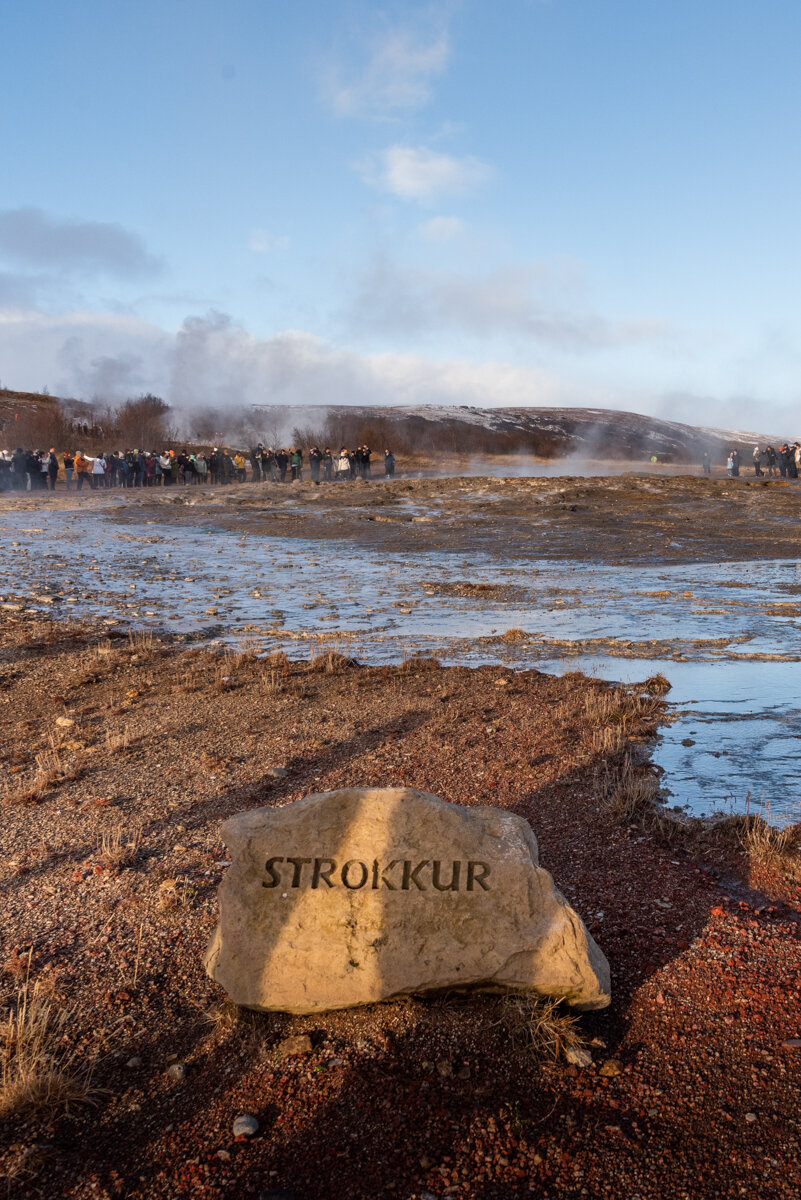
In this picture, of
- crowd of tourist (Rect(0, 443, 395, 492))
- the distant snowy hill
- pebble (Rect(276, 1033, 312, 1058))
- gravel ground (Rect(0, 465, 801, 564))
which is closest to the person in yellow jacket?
crowd of tourist (Rect(0, 443, 395, 492))

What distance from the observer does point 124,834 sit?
554cm

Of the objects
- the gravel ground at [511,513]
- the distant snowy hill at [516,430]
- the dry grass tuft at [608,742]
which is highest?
the distant snowy hill at [516,430]

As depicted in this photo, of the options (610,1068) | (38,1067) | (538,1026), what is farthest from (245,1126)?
(610,1068)

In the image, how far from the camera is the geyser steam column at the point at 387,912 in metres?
3.62

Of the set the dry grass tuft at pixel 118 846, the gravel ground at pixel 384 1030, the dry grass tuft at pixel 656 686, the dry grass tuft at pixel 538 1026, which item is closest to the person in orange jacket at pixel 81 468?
the dry grass tuft at pixel 656 686

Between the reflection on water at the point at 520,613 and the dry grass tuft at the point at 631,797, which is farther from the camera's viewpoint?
the reflection on water at the point at 520,613

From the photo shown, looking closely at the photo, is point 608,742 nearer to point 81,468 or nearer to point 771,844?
point 771,844

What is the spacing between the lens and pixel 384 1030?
3.62 metres

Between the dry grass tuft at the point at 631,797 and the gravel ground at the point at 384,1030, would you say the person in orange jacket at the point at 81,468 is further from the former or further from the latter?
the dry grass tuft at the point at 631,797

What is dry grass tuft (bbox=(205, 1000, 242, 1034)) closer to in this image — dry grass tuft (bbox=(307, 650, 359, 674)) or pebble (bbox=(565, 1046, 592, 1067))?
pebble (bbox=(565, 1046, 592, 1067))

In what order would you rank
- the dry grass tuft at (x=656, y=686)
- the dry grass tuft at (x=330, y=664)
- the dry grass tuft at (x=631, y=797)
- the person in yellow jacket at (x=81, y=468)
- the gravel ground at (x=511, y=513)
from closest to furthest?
the dry grass tuft at (x=631, y=797)
the dry grass tuft at (x=656, y=686)
the dry grass tuft at (x=330, y=664)
the gravel ground at (x=511, y=513)
the person in yellow jacket at (x=81, y=468)

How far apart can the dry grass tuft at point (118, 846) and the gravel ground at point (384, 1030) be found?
0.02m

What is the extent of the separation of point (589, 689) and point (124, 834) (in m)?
5.05

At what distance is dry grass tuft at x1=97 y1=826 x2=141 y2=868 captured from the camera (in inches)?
205
